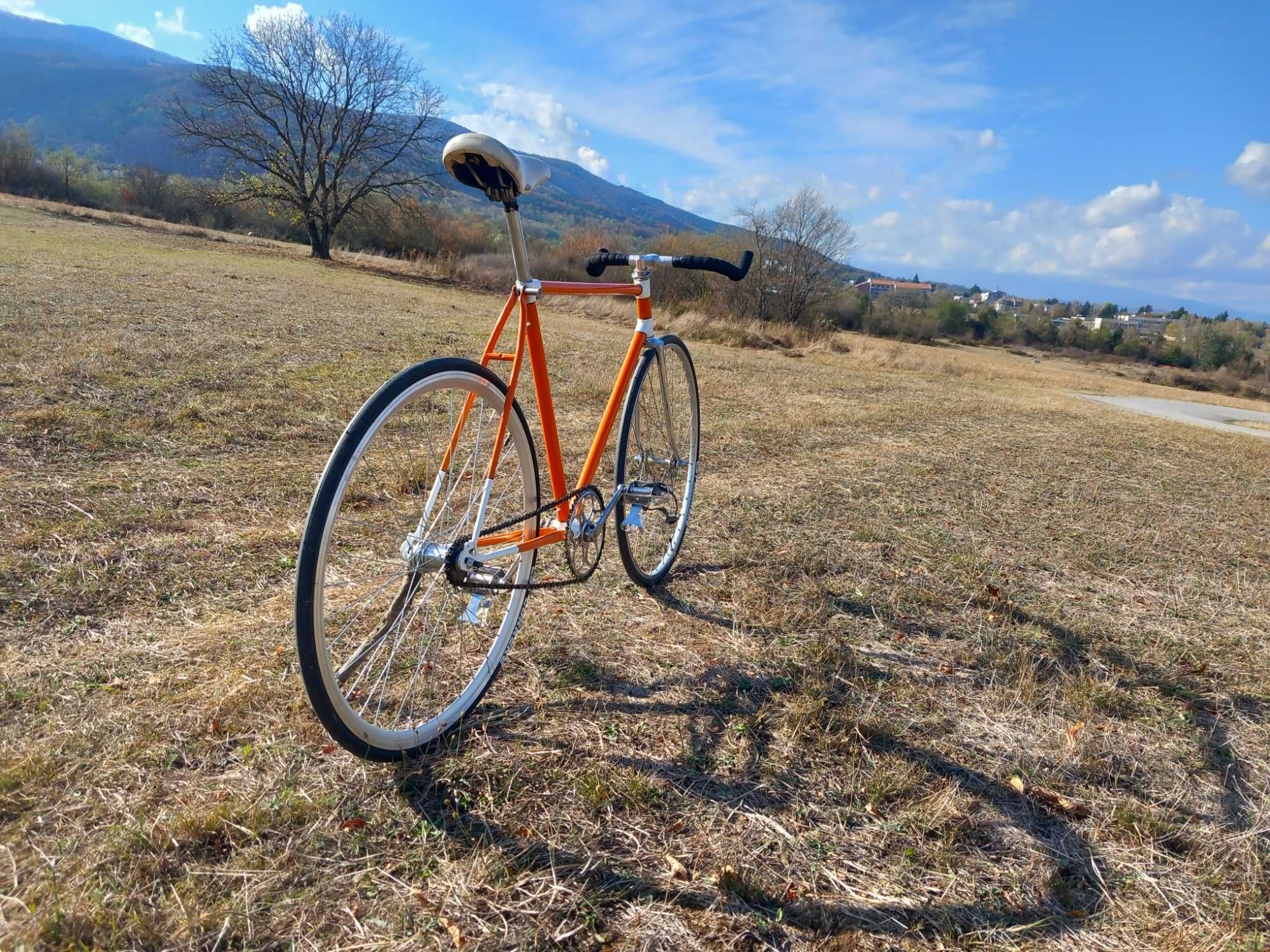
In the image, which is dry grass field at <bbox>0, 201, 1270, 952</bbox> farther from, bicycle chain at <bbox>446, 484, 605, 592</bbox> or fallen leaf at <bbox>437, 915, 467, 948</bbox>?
bicycle chain at <bbox>446, 484, 605, 592</bbox>

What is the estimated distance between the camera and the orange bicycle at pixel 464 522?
168 cm

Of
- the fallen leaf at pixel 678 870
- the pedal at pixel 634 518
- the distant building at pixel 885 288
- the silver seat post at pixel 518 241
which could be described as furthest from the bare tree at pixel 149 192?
Result: the fallen leaf at pixel 678 870

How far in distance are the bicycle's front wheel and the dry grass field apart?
0.50ft

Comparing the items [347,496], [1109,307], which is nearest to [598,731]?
[347,496]

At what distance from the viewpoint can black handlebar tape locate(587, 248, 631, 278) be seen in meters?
2.94

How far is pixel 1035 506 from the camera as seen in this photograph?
516 centimetres

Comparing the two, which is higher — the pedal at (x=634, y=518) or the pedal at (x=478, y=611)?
the pedal at (x=634, y=518)

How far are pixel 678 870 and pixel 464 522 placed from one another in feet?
3.61

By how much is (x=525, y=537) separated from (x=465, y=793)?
2.64ft

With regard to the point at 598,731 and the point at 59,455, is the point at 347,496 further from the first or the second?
the point at 598,731

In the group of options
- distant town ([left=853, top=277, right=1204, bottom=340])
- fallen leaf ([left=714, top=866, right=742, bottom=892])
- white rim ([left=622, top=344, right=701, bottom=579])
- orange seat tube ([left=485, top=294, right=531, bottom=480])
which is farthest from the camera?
distant town ([left=853, top=277, right=1204, bottom=340])

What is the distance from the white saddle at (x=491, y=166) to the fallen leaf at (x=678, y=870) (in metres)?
1.93

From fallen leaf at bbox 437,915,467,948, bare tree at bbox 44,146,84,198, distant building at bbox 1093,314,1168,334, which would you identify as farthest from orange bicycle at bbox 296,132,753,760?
distant building at bbox 1093,314,1168,334

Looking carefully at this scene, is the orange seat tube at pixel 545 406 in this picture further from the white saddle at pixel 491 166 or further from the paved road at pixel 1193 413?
the paved road at pixel 1193 413
